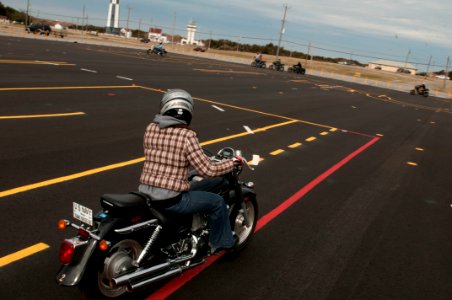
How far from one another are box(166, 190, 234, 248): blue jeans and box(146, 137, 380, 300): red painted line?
0.45 metres

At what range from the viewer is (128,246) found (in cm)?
381

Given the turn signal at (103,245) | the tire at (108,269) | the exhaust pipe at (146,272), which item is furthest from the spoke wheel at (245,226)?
the turn signal at (103,245)

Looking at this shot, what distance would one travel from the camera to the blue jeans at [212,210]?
4.11 m

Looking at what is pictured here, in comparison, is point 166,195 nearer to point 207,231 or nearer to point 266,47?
point 207,231

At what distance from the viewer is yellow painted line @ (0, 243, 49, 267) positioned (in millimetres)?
4434

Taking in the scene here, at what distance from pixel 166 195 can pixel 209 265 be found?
1384 millimetres

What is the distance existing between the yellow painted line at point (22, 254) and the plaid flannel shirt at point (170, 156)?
5.47 feet

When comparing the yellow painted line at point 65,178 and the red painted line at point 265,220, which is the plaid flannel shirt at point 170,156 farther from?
the yellow painted line at point 65,178

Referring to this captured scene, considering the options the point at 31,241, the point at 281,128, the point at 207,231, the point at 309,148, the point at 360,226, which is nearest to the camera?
the point at 207,231

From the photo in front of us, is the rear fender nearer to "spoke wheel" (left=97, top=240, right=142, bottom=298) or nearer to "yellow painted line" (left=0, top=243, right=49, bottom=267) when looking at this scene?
"spoke wheel" (left=97, top=240, right=142, bottom=298)

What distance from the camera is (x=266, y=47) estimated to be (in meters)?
120

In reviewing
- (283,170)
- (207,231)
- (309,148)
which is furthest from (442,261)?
(309,148)

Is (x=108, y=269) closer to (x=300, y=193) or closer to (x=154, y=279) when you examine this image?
(x=154, y=279)

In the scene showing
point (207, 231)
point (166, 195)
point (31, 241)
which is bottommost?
point (31, 241)
